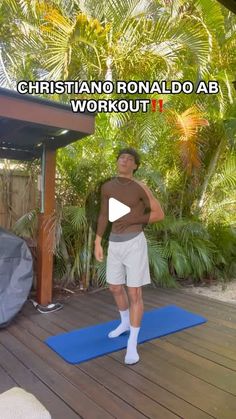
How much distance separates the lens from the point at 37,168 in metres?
Answer: 4.00

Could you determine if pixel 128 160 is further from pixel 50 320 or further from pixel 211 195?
pixel 211 195

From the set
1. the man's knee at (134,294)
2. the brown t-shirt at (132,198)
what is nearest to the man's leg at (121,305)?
the man's knee at (134,294)

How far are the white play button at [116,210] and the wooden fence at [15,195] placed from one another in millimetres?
2004

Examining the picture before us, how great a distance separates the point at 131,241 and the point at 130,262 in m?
0.14

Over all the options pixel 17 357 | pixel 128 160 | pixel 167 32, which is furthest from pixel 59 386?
pixel 167 32

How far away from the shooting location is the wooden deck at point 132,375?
1.74 m

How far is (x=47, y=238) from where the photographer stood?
3285 mm

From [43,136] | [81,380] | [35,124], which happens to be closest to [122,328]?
[81,380]

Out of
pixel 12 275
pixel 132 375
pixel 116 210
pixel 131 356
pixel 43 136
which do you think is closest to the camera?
pixel 132 375

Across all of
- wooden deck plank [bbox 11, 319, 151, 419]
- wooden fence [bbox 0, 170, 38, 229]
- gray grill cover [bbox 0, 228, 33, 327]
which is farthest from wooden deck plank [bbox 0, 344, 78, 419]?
wooden fence [bbox 0, 170, 38, 229]

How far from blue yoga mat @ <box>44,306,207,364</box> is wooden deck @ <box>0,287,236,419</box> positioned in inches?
2.7

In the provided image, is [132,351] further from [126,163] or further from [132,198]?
[126,163]

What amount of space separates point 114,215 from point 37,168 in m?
1.99

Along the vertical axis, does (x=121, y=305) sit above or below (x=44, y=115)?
below
